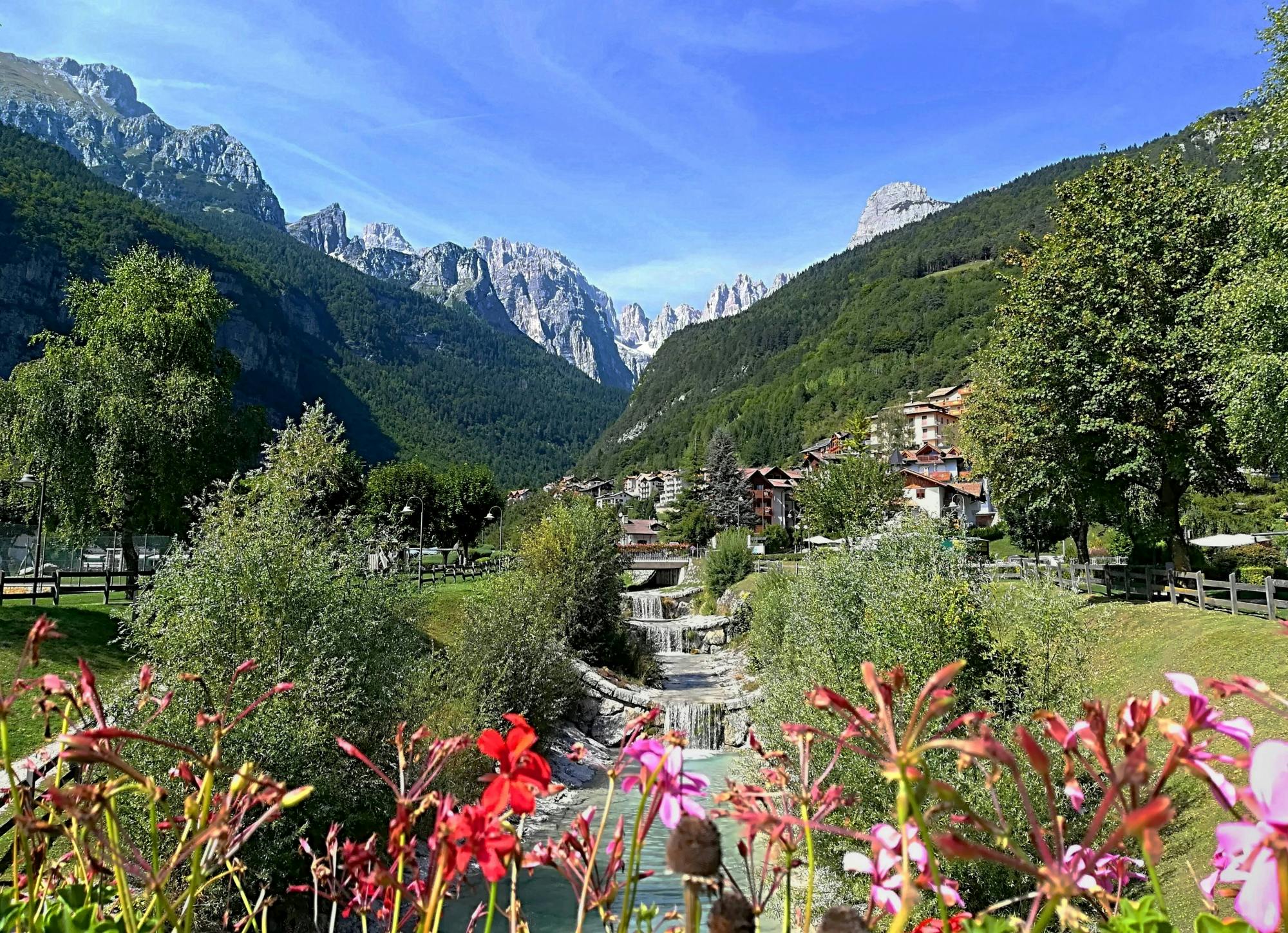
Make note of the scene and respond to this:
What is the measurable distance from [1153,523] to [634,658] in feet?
50.4

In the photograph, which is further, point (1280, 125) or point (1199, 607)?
point (1199, 607)

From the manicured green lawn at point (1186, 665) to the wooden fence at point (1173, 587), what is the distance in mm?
561

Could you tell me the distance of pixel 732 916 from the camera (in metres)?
0.88

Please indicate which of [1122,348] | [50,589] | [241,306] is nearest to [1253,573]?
[1122,348]

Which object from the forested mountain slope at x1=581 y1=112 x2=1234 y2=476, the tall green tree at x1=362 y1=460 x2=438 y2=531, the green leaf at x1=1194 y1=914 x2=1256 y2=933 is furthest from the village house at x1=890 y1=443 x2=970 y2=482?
the green leaf at x1=1194 y1=914 x2=1256 y2=933

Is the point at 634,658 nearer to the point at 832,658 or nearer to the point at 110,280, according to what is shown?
the point at 832,658

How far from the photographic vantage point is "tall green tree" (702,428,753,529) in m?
90.2

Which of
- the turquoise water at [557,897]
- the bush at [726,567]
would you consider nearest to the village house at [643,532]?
the bush at [726,567]

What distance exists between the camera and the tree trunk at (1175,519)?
61.3ft

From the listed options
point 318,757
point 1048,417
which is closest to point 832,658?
point 318,757

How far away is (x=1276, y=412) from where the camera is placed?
13.8m

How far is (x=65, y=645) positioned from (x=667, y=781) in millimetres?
18612

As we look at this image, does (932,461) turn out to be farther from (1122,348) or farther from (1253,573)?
(1122,348)

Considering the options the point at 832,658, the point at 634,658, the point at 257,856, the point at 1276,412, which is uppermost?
the point at 1276,412
